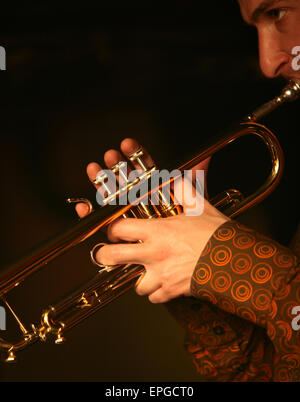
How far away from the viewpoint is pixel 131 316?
5.41 ft

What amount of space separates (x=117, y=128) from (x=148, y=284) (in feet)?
2.83

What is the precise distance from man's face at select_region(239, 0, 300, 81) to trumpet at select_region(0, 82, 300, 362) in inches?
2.1

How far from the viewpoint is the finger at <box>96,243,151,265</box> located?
84 cm

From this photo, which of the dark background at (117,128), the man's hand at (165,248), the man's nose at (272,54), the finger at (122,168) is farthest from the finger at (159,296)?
the dark background at (117,128)

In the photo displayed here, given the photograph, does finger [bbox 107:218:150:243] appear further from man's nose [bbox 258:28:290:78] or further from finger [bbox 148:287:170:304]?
man's nose [bbox 258:28:290:78]

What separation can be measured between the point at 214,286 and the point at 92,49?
1.03m

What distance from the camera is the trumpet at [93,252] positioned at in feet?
2.89

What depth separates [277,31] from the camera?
956mm

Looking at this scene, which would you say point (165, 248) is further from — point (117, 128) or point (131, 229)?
point (117, 128)

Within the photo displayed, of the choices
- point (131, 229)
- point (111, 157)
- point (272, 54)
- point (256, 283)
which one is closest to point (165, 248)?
point (131, 229)

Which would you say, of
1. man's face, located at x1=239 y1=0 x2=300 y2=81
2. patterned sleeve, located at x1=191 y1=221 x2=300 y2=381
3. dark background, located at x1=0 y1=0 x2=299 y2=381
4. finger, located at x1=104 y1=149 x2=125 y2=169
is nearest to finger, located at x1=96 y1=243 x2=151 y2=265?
patterned sleeve, located at x1=191 y1=221 x2=300 y2=381

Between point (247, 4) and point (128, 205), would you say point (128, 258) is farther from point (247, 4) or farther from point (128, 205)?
point (247, 4)

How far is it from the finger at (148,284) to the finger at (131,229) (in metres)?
0.08
